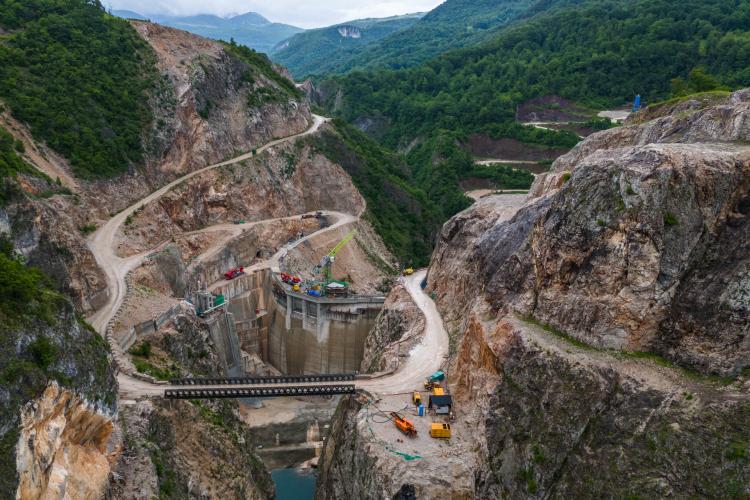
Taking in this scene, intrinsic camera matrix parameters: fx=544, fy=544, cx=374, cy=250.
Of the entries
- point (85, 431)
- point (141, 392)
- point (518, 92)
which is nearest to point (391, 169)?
point (518, 92)

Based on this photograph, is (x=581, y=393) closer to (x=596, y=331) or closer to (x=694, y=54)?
(x=596, y=331)

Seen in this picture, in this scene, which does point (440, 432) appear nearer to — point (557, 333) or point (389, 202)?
point (557, 333)

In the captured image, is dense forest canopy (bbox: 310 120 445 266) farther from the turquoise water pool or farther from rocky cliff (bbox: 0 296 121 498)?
rocky cliff (bbox: 0 296 121 498)

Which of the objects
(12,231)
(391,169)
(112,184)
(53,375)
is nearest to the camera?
(53,375)

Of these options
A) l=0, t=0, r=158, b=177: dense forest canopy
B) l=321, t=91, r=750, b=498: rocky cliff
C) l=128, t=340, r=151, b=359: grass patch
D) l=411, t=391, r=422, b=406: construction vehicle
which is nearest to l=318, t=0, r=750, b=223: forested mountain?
l=0, t=0, r=158, b=177: dense forest canopy

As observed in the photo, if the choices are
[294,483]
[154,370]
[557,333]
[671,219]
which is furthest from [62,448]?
[671,219]
